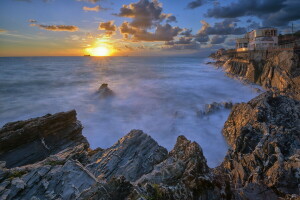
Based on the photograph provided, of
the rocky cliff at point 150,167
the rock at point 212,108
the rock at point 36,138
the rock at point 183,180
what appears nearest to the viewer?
the rock at point 183,180

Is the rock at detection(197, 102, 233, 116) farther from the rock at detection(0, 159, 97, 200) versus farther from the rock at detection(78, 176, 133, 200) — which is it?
the rock at detection(78, 176, 133, 200)

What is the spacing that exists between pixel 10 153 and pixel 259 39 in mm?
54293

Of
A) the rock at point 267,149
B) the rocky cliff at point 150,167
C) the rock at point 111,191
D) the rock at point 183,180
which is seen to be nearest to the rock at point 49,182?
the rocky cliff at point 150,167

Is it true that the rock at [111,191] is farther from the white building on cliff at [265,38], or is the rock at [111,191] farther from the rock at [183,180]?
the white building on cliff at [265,38]

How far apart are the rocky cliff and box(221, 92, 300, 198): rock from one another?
0.09 ft

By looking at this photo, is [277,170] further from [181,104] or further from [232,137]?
[181,104]

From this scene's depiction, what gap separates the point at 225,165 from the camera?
349 inches

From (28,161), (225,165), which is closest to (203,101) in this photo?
(225,165)

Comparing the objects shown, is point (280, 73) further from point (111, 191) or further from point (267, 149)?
point (111, 191)

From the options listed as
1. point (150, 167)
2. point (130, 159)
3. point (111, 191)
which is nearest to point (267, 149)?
point (150, 167)

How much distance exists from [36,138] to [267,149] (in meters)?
10.3

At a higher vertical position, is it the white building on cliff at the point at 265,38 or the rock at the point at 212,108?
the white building on cliff at the point at 265,38

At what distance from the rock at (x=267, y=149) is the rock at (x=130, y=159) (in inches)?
125

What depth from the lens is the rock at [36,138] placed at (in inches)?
328
